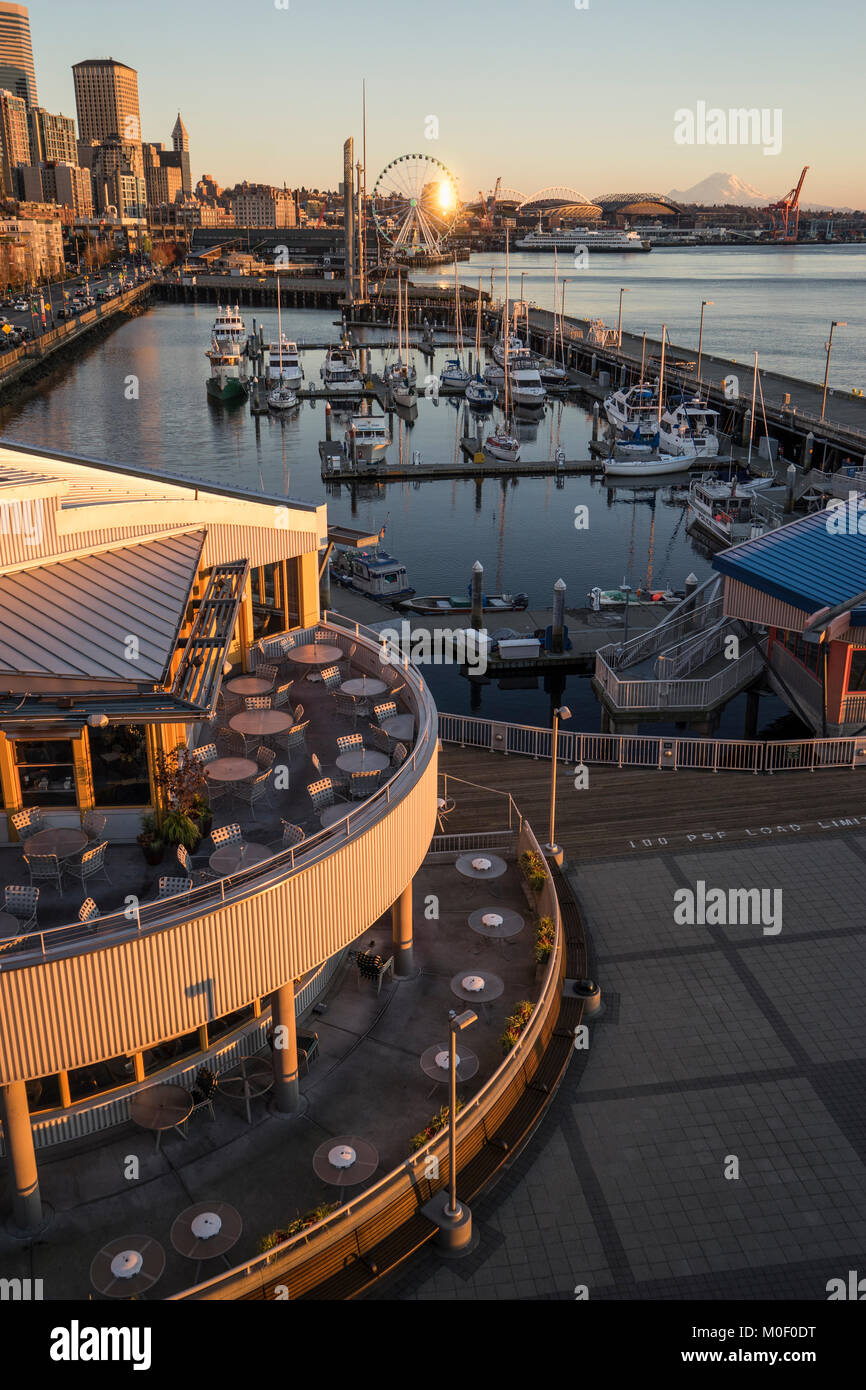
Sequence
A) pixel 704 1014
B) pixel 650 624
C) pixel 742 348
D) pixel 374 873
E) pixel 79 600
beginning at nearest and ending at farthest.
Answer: pixel 374 873, pixel 79 600, pixel 704 1014, pixel 650 624, pixel 742 348

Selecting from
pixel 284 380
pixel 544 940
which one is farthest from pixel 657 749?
pixel 284 380

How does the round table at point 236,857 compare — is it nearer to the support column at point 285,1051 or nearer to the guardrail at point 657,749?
the support column at point 285,1051

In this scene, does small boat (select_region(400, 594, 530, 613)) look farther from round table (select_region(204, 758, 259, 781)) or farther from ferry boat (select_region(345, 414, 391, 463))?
ferry boat (select_region(345, 414, 391, 463))

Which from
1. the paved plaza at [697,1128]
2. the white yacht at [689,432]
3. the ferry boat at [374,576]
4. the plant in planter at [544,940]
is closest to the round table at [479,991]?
the plant in planter at [544,940]

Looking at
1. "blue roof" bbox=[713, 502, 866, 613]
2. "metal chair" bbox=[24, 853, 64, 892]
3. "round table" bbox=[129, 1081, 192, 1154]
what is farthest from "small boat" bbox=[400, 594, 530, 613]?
"round table" bbox=[129, 1081, 192, 1154]

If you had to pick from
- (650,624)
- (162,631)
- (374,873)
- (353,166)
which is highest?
(353,166)

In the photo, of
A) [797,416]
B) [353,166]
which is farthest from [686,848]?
[353,166]

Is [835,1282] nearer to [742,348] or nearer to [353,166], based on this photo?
[742,348]

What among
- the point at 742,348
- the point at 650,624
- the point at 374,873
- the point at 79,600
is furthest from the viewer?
the point at 742,348
